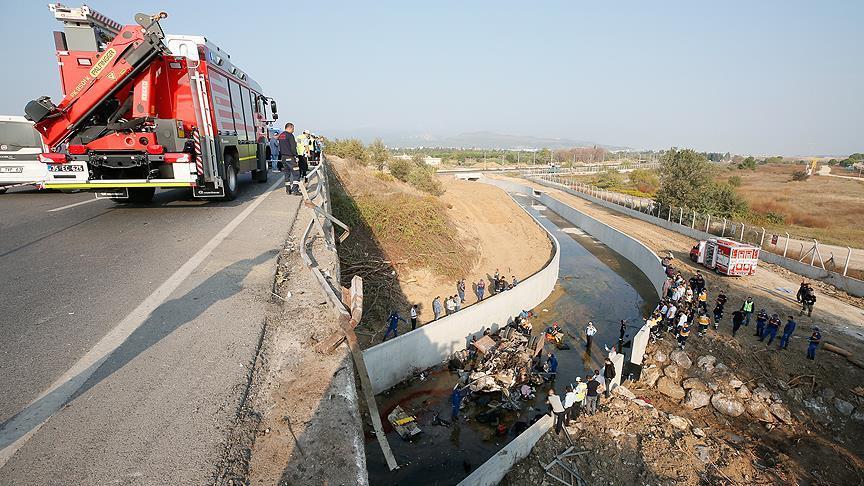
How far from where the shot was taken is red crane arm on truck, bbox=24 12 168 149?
8.19m

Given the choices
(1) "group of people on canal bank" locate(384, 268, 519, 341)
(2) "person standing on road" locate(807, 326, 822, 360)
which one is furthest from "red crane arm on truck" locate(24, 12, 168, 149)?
(2) "person standing on road" locate(807, 326, 822, 360)

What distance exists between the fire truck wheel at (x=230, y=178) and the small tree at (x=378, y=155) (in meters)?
32.7

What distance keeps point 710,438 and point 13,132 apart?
2166 centimetres

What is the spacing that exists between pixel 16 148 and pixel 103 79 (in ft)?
25.0

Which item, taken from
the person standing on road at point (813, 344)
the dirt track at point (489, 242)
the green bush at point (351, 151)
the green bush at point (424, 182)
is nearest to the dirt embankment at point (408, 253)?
the dirt track at point (489, 242)

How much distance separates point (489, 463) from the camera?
8.38 meters

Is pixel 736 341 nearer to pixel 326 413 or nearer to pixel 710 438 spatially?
pixel 710 438

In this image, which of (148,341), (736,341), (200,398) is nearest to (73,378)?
(148,341)

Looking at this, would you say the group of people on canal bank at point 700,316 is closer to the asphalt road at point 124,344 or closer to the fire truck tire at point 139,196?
the asphalt road at point 124,344

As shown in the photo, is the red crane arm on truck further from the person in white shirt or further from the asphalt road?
the person in white shirt

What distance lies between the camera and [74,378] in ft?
11.7

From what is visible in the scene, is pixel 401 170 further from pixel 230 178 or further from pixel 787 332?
pixel 787 332

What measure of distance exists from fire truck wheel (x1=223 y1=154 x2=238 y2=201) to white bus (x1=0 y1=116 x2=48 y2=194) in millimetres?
5642

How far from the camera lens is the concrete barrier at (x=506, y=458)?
26.7ft
